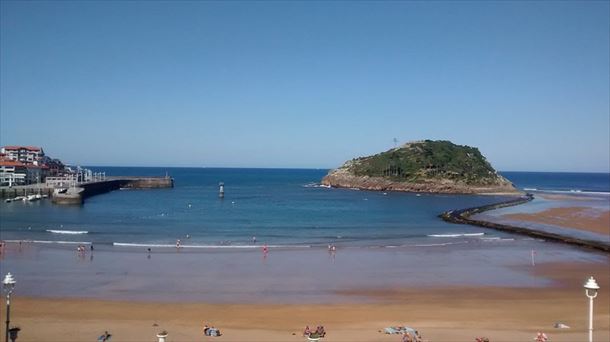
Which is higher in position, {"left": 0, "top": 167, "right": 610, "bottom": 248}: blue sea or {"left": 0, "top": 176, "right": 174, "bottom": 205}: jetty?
{"left": 0, "top": 176, "right": 174, "bottom": 205}: jetty

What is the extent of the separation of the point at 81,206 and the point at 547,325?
6226 cm

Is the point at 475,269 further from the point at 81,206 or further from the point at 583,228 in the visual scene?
the point at 81,206

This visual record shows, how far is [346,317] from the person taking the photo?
20391 mm

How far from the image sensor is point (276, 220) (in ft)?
186

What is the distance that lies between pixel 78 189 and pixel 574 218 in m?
65.9

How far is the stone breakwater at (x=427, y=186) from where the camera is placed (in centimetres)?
10756

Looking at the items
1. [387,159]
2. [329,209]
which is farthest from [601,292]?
[387,159]

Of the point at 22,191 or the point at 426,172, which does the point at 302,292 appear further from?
the point at 426,172

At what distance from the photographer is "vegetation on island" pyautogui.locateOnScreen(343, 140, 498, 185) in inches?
4461

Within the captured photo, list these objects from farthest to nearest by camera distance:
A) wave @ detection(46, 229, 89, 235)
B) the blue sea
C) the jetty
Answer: the jetty < wave @ detection(46, 229, 89, 235) < the blue sea

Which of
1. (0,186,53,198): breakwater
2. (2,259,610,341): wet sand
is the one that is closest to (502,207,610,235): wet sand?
(2,259,610,341): wet sand

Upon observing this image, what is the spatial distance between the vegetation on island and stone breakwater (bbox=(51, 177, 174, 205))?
46.8 meters

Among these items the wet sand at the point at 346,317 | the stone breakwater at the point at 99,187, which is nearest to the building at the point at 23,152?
the stone breakwater at the point at 99,187

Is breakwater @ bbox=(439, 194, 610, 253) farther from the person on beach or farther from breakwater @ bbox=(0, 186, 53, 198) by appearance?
breakwater @ bbox=(0, 186, 53, 198)
